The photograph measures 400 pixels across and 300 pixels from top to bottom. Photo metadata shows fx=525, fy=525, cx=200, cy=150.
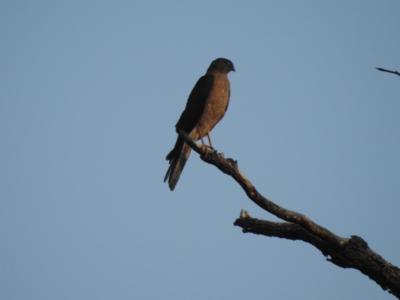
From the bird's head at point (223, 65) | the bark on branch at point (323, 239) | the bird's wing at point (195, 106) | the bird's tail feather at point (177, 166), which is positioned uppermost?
the bird's head at point (223, 65)

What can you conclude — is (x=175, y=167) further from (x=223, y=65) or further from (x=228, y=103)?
(x=223, y=65)

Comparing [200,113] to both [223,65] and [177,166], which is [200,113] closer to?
[177,166]

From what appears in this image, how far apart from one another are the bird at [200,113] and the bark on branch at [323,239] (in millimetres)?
2325

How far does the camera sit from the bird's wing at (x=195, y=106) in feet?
24.6

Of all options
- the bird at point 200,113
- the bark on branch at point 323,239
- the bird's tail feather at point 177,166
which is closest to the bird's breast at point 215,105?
the bird at point 200,113

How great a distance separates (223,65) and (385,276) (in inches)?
204

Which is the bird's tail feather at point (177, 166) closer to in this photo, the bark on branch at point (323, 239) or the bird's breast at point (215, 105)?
the bird's breast at point (215, 105)

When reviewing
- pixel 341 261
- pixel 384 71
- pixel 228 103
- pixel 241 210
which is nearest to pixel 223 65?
pixel 228 103

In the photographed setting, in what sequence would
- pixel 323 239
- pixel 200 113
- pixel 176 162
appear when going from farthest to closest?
pixel 200 113 < pixel 176 162 < pixel 323 239

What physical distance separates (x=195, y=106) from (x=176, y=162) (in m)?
0.96

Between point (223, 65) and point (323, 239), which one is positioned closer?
point (323, 239)

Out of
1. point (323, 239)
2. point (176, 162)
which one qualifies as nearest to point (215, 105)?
point (176, 162)

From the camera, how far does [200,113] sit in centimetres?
755

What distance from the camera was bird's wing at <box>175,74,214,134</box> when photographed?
7.51 metres
